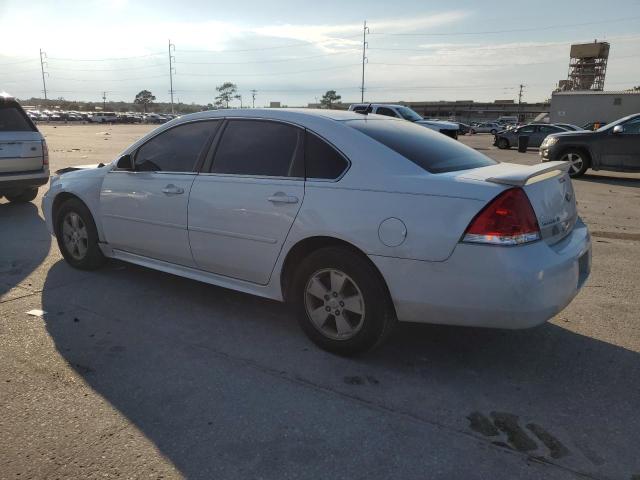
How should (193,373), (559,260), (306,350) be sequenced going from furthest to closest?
(306,350)
(193,373)
(559,260)

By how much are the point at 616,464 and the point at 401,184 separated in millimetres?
1810

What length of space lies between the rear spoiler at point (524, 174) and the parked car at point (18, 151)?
25.2 feet

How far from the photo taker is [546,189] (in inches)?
132

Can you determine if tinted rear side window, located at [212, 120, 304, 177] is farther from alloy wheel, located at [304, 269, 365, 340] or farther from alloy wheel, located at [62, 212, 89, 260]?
alloy wheel, located at [62, 212, 89, 260]

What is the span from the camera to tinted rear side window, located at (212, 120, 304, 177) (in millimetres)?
3904

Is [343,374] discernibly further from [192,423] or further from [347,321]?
[192,423]

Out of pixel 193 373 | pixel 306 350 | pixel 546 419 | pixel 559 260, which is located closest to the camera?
pixel 546 419

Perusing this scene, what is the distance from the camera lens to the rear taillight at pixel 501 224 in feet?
9.94

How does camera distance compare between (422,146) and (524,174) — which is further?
(422,146)

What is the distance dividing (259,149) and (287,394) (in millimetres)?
1843

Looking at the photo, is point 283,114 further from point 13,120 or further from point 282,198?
point 13,120

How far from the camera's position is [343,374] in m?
3.43

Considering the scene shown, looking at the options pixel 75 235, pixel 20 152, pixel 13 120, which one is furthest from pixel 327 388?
pixel 13 120

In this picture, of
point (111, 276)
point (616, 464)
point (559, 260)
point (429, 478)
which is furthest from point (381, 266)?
point (111, 276)
